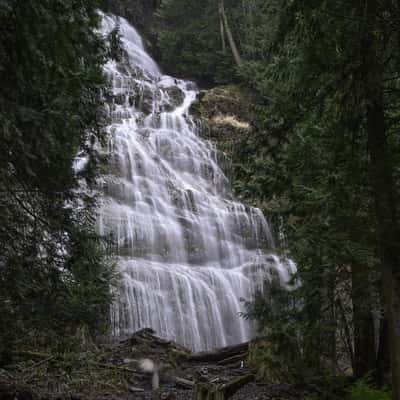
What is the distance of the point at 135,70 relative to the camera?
3058cm

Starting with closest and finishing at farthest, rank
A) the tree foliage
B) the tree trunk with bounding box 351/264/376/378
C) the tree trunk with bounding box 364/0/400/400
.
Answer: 1. the tree foliage
2. the tree trunk with bounding box 364/0/400/400
3. the tree trunk with bounding box 351/264/376/378

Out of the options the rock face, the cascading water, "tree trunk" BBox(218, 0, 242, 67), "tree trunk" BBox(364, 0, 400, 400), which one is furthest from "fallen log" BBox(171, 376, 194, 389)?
"tree trunk" BBox(218, 0, 242, 67)

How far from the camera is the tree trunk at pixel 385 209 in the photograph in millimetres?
4633

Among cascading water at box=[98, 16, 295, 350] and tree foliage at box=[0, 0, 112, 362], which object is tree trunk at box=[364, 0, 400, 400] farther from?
cascading water at box=[98, 16, 295, 350]

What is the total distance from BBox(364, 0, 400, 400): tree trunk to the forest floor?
2.15 meters

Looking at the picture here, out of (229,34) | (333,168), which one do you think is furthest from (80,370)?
(229,34)

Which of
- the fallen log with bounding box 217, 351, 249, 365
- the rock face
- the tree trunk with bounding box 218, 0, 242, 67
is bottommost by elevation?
the fallen log with bounding box 217, 351, 249, 365

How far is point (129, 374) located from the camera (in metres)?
8.27

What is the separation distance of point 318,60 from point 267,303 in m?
4.10

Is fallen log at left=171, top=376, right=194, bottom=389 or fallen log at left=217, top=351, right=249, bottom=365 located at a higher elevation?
fallen log at left=171, top=376, right=194, bottom=389

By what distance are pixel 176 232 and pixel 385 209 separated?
13323mm

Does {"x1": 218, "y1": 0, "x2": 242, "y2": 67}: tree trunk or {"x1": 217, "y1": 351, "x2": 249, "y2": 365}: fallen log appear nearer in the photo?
{"x1": 217, "y1": 351, "x2": 249, "y2": 365}: fallen log

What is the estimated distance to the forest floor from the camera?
6402mm

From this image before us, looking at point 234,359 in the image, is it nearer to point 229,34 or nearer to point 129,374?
point 129,374
